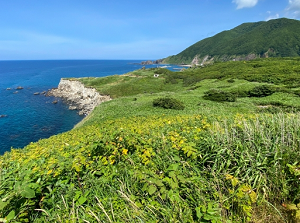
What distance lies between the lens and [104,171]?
4352mm

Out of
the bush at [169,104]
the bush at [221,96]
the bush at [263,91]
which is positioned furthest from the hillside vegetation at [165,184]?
the bush at [263,91]

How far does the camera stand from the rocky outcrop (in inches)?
2038

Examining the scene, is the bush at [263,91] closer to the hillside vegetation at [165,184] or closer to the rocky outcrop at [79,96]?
the hillside vegetation at [165,184]

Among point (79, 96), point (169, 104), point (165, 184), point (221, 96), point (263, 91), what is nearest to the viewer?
point (165, 184)

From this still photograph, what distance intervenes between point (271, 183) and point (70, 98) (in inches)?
2703

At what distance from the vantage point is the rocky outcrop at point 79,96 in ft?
170

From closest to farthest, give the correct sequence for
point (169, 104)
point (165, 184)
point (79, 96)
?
point (165, 184) < point (169, 104) < point (79, 96)

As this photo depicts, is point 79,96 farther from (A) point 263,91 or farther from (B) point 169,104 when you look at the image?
(A) point 263,91

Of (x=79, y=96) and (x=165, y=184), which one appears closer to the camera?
(x=165, y=184)

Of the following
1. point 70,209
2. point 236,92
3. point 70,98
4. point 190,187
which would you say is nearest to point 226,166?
point 190,187

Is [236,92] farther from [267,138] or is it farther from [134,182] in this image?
[134,182]

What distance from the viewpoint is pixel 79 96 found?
2522 inches

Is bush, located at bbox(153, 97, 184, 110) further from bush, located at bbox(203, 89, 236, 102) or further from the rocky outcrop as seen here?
the rocky outcrop

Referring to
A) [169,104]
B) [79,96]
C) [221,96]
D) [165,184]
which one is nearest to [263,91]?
[221,96]
